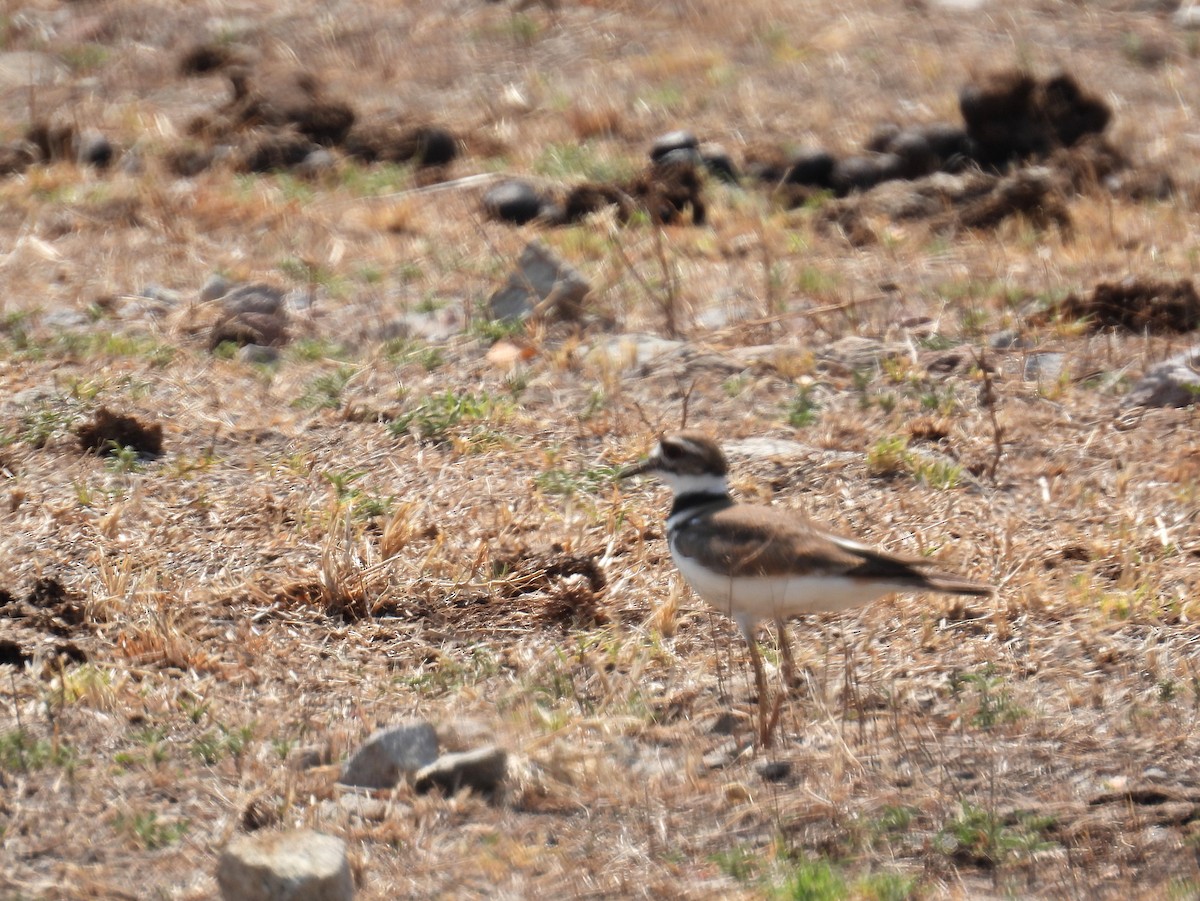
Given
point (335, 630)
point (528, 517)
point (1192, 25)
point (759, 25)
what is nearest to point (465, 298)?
point (528, 517)

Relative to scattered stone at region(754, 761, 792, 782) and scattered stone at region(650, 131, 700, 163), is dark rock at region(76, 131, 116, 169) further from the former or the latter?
scattered stone at region(754, 761, 792, 782)

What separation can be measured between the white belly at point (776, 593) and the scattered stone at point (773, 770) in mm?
499

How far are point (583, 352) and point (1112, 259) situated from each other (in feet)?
10.7

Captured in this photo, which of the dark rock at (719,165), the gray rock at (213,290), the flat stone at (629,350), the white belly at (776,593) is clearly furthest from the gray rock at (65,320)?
the white belly at (776,593)

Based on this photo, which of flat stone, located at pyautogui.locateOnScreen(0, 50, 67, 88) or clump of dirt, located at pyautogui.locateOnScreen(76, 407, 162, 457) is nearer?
clump of dirt, located at pyautogui.locateOnScreen(76, 407, 162, 457)

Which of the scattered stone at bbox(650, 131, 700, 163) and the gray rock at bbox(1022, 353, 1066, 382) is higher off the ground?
the scattered stone at bbox(650, 131, 700, 163)

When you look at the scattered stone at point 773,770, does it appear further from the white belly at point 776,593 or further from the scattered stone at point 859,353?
the scattered stone at point 859,353

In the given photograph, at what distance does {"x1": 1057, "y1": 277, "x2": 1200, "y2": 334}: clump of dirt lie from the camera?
27.8 ft

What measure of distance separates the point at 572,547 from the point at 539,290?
8.93 ft

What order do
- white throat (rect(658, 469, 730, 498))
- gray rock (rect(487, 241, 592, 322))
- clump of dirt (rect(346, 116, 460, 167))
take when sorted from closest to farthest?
white throat (rect(658, 469, 730, 498)) < gray rock (rect(487, 241, 592, 322)) < clump of dirt (rect(346, 116, 460, 167))

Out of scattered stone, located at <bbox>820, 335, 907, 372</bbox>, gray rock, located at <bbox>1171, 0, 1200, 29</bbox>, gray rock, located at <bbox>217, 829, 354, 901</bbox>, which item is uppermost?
gray rock, located at <bbox>217, 829, 354, 901</bbox>

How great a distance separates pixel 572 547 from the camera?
20.8ft

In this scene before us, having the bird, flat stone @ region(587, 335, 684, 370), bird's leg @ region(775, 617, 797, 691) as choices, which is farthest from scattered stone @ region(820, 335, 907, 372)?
bird's leg @ region(775, 617, 797, 691)

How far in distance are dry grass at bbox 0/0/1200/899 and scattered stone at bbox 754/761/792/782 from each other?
0.03 m
